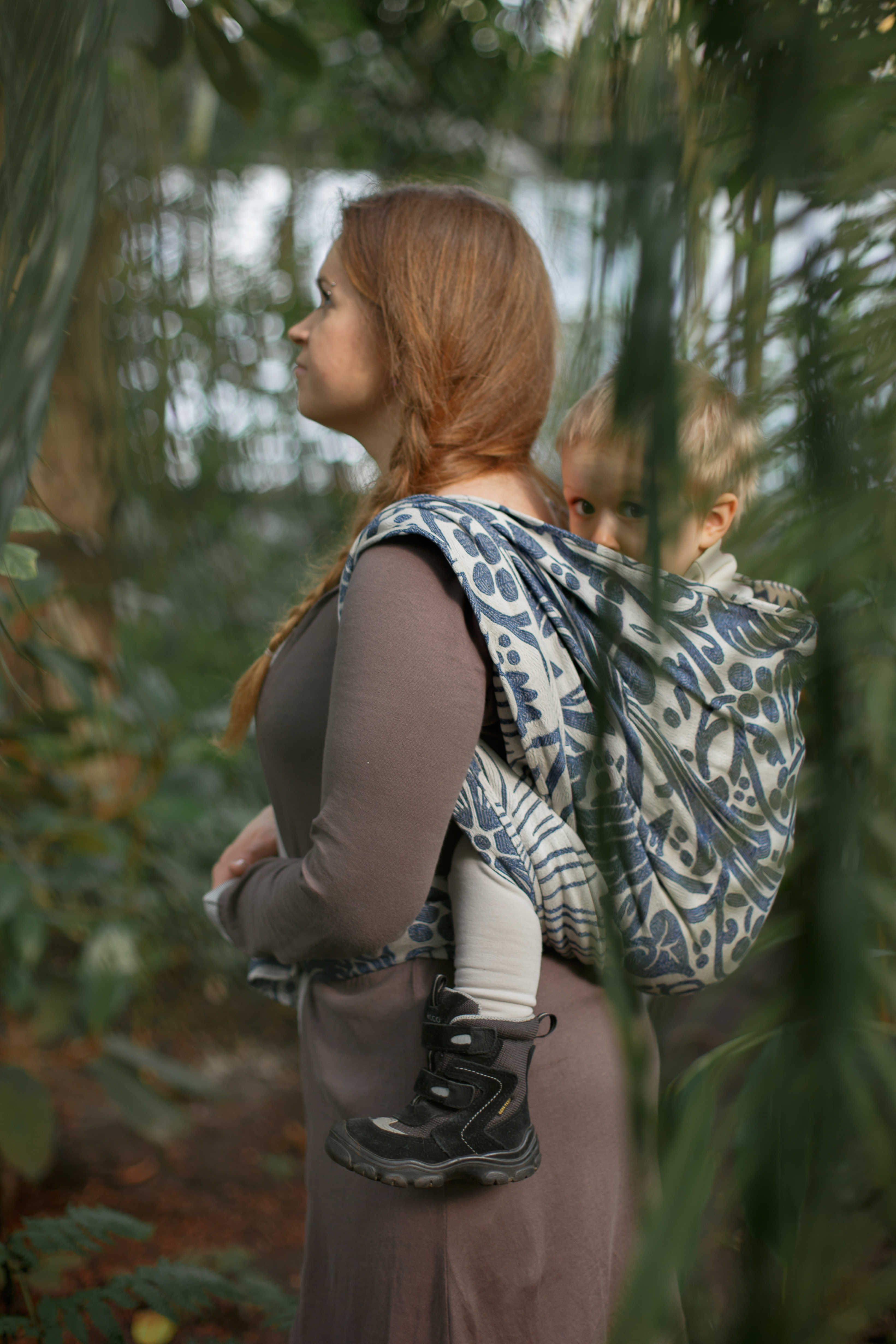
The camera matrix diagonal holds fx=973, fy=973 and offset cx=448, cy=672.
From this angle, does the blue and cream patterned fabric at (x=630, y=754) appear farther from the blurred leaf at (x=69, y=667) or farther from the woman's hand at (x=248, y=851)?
the blurred leaf at (x=69, y=667)

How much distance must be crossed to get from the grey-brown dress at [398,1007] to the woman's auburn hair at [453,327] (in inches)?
6.9

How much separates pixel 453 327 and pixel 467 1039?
0.63m

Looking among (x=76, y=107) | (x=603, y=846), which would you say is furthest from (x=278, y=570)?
(x=603, y=846)

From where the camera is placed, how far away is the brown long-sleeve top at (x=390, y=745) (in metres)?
0.73

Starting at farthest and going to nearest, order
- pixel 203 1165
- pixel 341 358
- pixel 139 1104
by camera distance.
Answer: pixel 203 1165 < pixel 139 1104 < pixel 341 358

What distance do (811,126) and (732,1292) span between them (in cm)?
39

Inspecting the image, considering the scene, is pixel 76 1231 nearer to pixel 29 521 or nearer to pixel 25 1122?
Answer: pixel 25 1122

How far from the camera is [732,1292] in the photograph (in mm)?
329

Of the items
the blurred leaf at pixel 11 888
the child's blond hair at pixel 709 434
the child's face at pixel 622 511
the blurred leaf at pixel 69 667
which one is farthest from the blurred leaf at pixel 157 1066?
the child's blond hair at pixel 709 434

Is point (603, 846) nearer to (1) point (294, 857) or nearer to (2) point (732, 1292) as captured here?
(2) point (732, 1292)

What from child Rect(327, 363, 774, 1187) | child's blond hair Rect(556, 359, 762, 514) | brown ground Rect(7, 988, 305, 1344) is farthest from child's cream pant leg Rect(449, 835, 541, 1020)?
brown ground Rect(7, 988, 305, 1344)

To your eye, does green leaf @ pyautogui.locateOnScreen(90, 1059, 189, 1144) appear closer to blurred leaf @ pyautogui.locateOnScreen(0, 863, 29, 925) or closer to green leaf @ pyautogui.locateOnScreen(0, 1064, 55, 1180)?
green leaf @ pyautogui.locateOnScreen(0, 1064, 55, 1180)

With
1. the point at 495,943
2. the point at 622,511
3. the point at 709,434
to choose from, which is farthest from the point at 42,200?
the point at 495,943

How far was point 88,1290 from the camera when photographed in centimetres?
135
